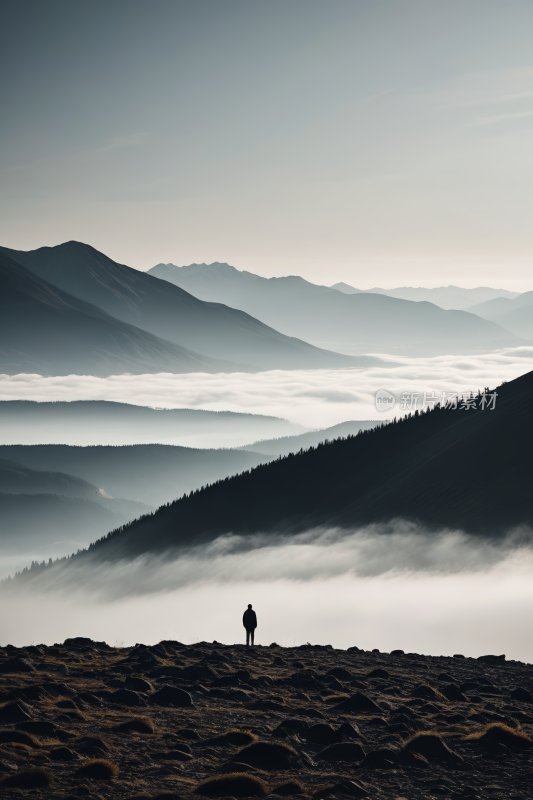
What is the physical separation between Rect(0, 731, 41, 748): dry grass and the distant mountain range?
73.3 meters

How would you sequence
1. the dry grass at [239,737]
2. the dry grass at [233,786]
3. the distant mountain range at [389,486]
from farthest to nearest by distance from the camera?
the distant mountain range at [389,486] < the dry grass at [239,737] < the dry grass at [233,786]

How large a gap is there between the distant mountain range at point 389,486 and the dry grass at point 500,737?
65859 mm

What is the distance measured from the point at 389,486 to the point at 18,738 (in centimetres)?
10981

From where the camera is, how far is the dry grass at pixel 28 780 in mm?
14047

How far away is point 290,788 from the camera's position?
49.3 ft

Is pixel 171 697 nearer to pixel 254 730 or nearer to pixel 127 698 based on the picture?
pixel 127 698

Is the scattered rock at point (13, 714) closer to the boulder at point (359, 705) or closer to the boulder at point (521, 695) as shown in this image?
the boulder at point (359, 705)

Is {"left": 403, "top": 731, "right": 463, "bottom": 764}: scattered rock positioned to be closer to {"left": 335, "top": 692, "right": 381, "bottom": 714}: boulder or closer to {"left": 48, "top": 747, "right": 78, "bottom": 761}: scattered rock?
{"left": 335, "top": 692, "right": 381, "bottom": 714}: boulder

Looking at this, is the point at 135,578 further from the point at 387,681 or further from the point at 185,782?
the point at 185,782

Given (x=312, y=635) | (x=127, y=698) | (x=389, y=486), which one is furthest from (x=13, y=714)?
(x=389, y=486)

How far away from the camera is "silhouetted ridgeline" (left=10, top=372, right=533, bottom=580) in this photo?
95.5 m

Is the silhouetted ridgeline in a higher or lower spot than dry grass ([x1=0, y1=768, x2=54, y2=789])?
higher

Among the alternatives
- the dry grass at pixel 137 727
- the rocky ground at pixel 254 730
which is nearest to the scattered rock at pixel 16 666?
the rocky ground at pixel 254 730
